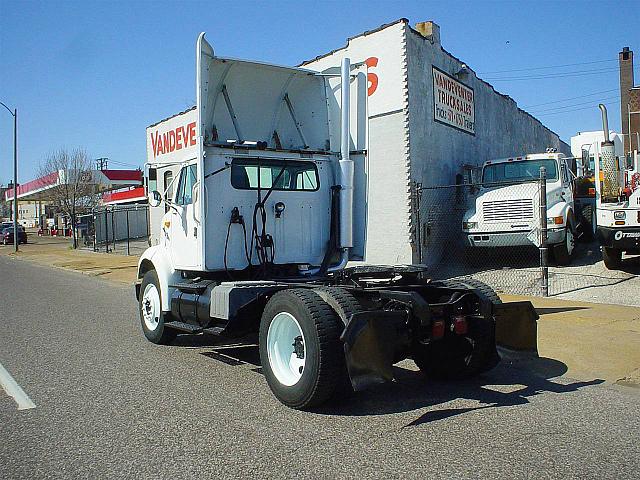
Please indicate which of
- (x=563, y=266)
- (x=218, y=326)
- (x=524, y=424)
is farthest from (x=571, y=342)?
(x=563, y=266)

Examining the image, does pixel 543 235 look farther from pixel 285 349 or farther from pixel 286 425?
pixel 286 425

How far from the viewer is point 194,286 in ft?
25.2

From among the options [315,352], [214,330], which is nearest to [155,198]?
[214,330]

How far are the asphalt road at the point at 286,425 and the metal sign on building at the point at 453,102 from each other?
32.6 feet

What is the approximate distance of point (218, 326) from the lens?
23.2 feet

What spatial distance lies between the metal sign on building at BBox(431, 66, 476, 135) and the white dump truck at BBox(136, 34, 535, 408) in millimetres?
8059

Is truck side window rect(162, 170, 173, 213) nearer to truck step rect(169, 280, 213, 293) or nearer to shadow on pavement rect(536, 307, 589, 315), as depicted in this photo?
truck step rect(169, 280, 213, 293)

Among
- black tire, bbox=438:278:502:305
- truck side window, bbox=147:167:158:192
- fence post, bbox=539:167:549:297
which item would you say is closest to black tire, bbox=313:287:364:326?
black tire, bbox=438:278:502:305

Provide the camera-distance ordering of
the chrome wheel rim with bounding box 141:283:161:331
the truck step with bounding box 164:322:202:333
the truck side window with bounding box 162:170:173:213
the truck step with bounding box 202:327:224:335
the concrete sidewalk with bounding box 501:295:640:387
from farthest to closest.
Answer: the chrome wheel rim with bounding box 141:283:161:331 < the truck side window with bounding box 162:170:173:213 < the truck step with bounding box 164:322:202:333 < the concrete sidewalk with bounding box 501:295:640:387 < the truck step with bounding box 202:327:224:335

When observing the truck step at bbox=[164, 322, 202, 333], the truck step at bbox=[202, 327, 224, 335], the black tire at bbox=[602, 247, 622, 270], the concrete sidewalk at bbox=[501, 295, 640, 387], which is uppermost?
the black tire at bbox=[602, 247, 622, 270]

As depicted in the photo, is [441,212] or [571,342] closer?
[571,342]

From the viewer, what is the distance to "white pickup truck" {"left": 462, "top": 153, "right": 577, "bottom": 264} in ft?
44.3

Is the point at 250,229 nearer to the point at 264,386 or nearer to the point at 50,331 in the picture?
the point at 264,386

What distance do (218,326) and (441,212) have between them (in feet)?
32.2
